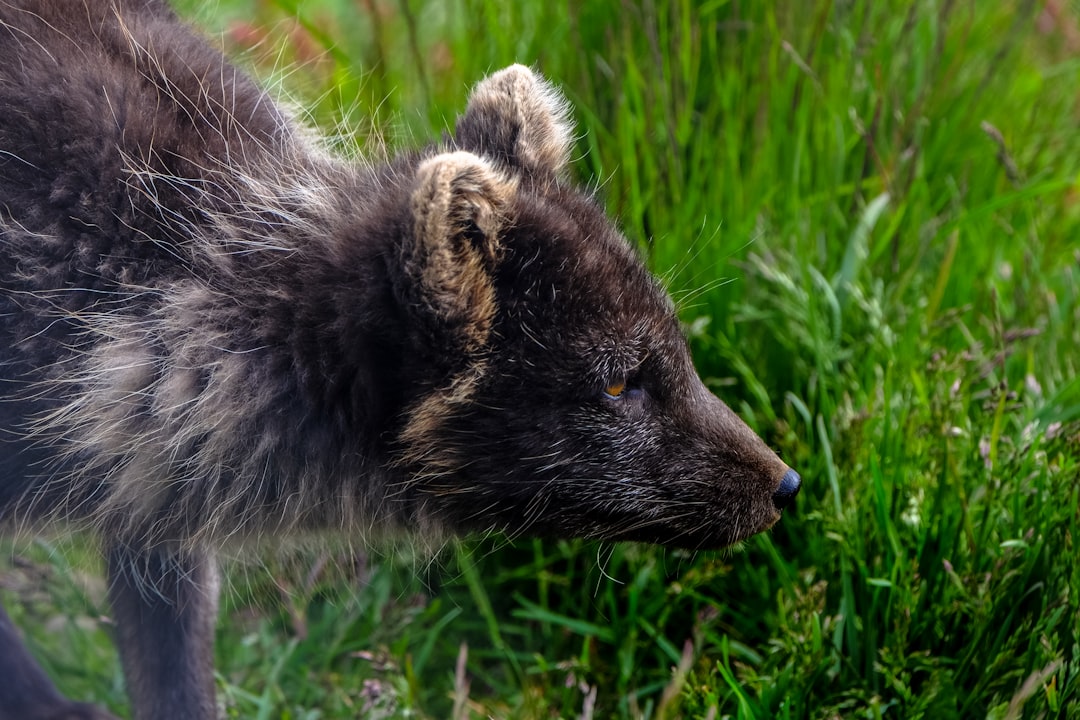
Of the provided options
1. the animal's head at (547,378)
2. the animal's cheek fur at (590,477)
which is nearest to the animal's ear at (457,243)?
the animal's head at (547,378)

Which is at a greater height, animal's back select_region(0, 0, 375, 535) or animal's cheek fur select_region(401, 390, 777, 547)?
animal's back select_region(0, 0, 375, 535)

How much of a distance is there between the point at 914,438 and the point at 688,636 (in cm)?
94

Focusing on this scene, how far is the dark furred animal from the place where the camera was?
8.56ft

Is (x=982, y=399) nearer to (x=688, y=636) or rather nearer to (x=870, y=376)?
(x=870, y=376)

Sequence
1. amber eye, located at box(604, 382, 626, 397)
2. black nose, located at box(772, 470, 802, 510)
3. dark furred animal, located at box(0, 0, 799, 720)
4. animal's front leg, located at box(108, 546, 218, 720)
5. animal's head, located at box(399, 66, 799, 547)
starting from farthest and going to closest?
animal's front leg, located at box(108, 546, 218, 720) → black nose, located at box(772, 470, 802, 510) → amber eye, located at box(604, 382, 626, 397) → dark furred animal, located at box(0, 0, 799, 720) → animal's head, located at box(399, 66, 799, 547)

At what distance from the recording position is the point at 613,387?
274 centimetres

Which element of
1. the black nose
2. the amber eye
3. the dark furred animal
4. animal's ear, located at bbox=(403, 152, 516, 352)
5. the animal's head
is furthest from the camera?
the black nose

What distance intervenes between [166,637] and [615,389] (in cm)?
161

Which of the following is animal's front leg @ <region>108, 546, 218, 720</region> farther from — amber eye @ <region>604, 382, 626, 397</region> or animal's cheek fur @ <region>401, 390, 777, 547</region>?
amber eye @ <region>604, 382, 626, 397</region>

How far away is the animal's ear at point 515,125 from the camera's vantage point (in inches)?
117

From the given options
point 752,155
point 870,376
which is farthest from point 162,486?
point 752,155

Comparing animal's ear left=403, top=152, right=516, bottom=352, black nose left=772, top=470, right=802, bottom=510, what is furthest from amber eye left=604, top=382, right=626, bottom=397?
black nose left=772, top=470, right=802, bottom=510

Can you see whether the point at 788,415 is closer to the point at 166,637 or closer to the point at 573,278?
the point at 573,278

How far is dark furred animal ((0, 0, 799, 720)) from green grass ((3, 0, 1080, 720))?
0.49m
